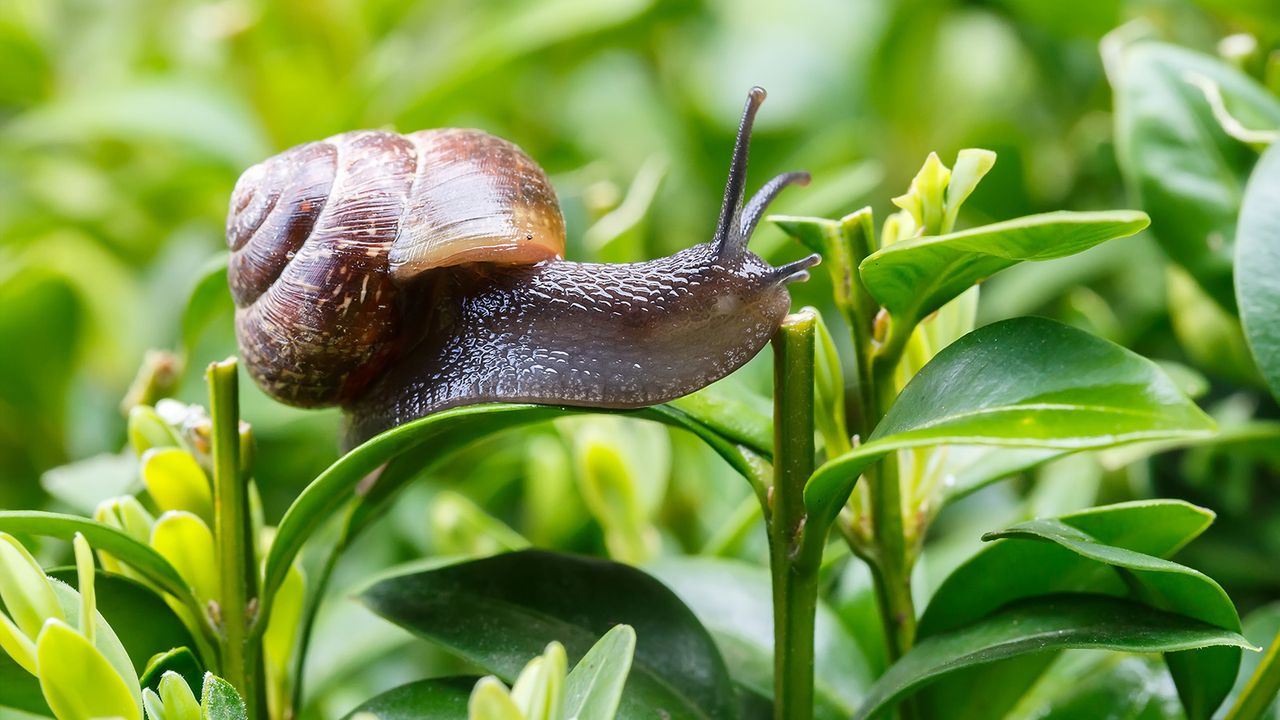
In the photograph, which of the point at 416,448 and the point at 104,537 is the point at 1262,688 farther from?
the point at 104,537

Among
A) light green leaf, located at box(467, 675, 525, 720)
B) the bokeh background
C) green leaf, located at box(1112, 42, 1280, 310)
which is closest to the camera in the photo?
light green leaf, located at box(467, 675, 525, 720)

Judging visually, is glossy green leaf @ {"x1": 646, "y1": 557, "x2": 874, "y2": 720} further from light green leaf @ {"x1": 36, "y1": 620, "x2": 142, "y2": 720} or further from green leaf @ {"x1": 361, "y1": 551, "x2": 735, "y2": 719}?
light green leaf @ {"x1": 36, "y1": 620, "x2": 142, "y2": 720}

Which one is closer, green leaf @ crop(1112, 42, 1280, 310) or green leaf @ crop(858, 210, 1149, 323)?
green leaf @ crop(858, 210, 1149, 323)

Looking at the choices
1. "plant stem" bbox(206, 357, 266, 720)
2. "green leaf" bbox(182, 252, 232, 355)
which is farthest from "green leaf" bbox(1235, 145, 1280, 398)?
"green leaf" bbox(182, 252, 232, 355)

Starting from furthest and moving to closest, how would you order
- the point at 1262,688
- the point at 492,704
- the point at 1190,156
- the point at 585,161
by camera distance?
the point at 585,161, the point at 1190,156, the point at 1262,688, the point at 492,704

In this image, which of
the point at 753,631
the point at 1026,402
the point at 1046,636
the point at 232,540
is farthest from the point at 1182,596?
the point at 232,540

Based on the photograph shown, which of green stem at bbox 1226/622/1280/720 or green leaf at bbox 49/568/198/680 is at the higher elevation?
green leaf at bbox 49/568/198/680

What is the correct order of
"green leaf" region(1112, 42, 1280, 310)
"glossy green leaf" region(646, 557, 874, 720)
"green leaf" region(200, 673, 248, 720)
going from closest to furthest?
"green leaf" region(200, 673, 248, 720), "glossy green leaf" region(646, 557, 874, 720), "green leaf" region(1112, 42, 1280, 310)

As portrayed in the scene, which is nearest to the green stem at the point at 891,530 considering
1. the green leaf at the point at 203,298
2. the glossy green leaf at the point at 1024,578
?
the glossy green leaf at the point at 1024,578
